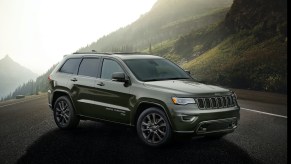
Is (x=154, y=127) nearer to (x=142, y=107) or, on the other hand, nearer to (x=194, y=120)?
(x=142, y=107)

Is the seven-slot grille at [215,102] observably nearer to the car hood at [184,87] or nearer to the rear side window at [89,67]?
the car hood at [184,87]

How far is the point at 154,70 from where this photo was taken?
8.80 m

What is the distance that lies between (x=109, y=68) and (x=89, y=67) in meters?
0.64

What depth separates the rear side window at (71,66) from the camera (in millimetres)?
9812

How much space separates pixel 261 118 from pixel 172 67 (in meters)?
4.25

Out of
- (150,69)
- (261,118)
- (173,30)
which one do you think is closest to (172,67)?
(150,69)

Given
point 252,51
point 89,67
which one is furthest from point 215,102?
point 252,51

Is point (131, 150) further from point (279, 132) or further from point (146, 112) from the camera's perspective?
point (279, 132)

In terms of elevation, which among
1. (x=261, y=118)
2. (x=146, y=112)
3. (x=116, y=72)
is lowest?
(x=261, y=118)

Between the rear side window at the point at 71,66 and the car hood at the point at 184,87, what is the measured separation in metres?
2.39

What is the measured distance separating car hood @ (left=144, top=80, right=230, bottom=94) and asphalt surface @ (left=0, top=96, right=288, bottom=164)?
992mm

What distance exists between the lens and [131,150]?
7574 mm

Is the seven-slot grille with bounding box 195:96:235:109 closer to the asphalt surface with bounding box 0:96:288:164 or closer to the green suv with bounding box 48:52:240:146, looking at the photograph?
the green suv with bounding box 48:52:240:146

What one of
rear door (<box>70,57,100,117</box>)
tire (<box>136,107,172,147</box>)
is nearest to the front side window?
rear door (<box>70,57,100,117</box>)
